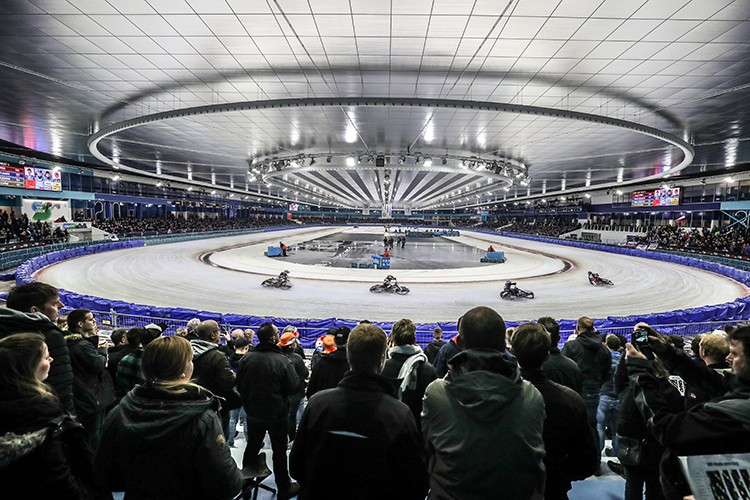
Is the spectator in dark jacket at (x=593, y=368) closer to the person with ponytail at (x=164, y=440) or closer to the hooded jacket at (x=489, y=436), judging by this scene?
the hooded jacket at (x=489, y=436)

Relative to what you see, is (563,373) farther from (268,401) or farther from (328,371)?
(268,401)

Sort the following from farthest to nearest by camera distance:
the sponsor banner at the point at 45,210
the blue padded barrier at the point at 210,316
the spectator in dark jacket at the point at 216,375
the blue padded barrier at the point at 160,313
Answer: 1. the sponsor banner at the point at 45,210
2. the blue padded barrier at the point at 160,313
3. the blue padded barrier at the point at 210,316
4. the spectator in dark jacket at the point at 216,375

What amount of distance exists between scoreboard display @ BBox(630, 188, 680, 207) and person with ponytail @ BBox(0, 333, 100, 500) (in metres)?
49.6

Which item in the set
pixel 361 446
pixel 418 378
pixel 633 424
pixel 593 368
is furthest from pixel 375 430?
pixel 593 368

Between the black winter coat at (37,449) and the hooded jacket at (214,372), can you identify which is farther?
the hooded jacket at (214,372)

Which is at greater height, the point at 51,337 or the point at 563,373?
the point at 51,337

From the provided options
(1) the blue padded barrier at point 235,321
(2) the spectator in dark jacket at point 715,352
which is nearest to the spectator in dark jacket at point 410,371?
(2) the spectator in dark jacket at point 715,352

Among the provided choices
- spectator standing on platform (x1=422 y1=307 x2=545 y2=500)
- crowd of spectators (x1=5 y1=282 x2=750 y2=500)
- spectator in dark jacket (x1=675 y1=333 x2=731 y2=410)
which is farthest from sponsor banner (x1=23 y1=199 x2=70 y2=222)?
spectator in dark jacket (x1=675 y1=333 x2=731 y2=410)

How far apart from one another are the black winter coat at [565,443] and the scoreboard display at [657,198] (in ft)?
156

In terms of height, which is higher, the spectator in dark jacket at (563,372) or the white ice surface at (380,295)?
the spectator in dark jacket at (563,372)

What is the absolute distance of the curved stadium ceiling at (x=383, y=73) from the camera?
296 inches

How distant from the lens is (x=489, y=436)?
168 cm

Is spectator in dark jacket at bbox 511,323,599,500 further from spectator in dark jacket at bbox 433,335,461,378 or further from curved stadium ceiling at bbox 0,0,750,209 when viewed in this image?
curved stadium ceiling at bbox 0,0,750,209

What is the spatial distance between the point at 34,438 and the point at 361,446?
149 cm
